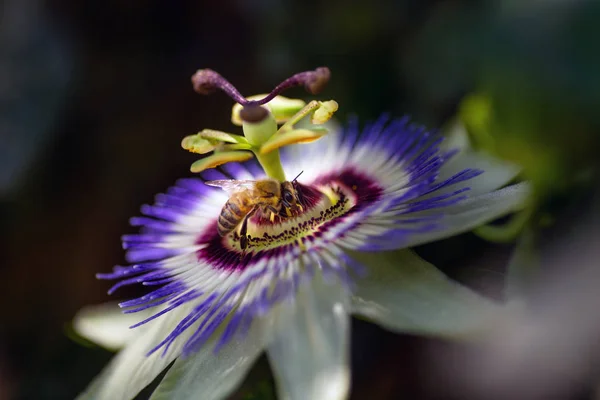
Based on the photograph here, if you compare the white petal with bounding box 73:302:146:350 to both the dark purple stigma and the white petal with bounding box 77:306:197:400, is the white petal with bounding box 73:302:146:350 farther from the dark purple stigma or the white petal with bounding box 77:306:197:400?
the dark purple stigma

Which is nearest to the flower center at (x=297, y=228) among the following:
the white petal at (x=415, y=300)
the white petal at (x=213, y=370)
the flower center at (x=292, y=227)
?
the flower center at (x=292, y=227)

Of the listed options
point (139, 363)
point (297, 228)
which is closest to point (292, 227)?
point (297, 228)

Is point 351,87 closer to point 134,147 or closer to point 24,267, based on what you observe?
point 134,147

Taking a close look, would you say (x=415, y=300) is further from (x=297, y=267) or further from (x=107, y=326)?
(x=107, y=326)

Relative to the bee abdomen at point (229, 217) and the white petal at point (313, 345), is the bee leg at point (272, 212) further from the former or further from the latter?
the white petal at point (313, 345)

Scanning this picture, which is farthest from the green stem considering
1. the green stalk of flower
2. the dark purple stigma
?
the dark purple stigma

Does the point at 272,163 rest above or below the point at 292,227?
above

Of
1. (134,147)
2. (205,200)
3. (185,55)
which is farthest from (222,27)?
(205,200)

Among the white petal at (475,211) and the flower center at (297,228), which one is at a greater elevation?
the flower center at (297,228)

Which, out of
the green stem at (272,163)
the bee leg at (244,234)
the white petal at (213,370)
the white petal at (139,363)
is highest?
the green stem at (272,163)
